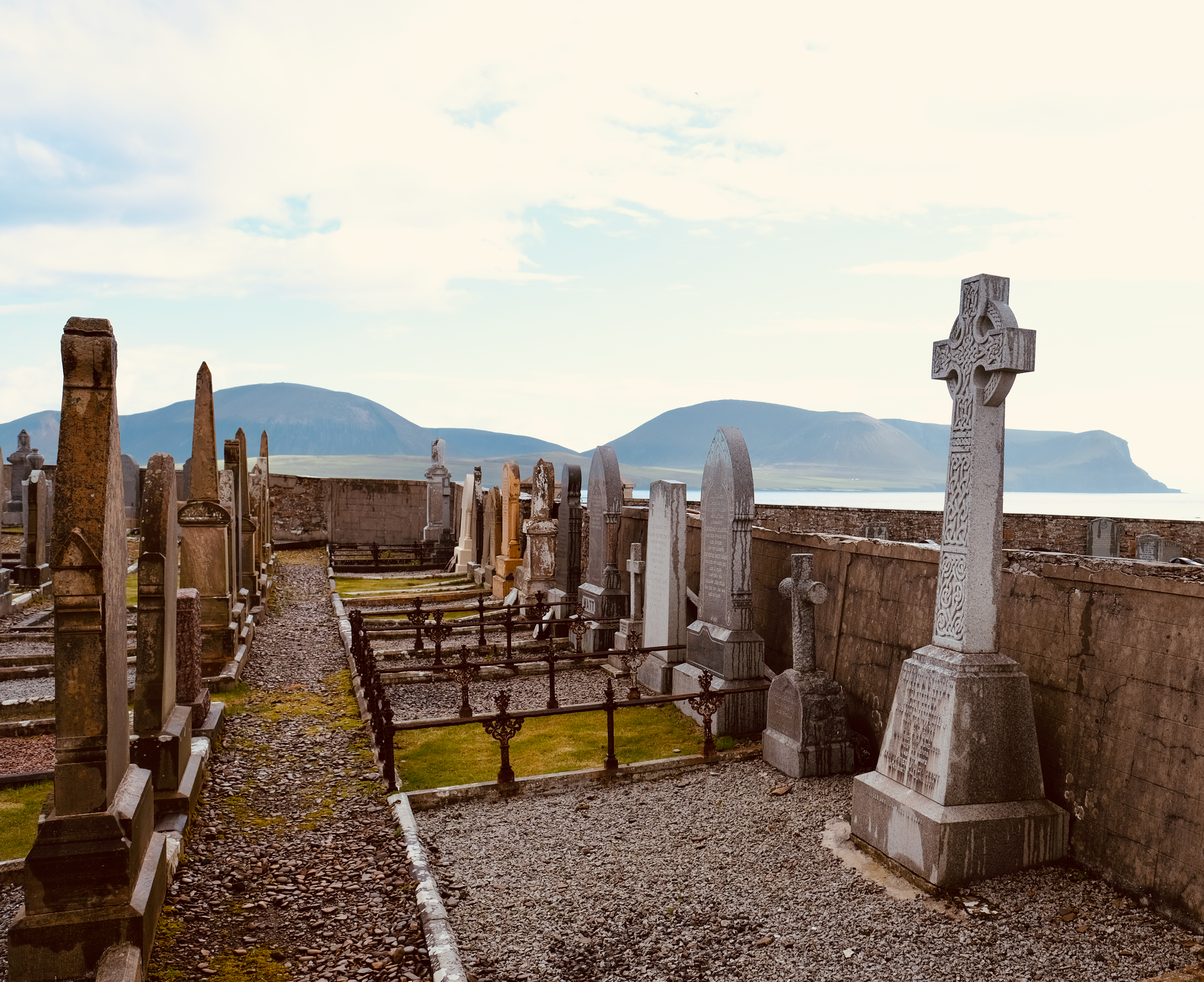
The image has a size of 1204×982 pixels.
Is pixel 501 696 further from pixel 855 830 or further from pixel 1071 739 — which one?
pixel 1071 739

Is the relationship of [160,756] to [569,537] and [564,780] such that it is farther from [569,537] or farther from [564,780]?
[569,537]

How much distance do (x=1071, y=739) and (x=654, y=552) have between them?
5.40 m

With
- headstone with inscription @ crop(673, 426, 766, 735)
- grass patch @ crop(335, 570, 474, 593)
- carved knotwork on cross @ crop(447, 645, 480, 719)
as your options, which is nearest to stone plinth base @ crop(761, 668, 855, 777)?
headstone with inscription @ crop(673, 426, 766, 735)

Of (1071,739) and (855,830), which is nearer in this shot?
(1071,739)

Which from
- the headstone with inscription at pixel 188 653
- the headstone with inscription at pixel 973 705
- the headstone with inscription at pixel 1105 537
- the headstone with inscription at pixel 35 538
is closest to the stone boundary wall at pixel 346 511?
the headstone with inscription at pixel 35 538

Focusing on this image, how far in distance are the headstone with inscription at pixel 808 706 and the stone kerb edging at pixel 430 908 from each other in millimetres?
3138

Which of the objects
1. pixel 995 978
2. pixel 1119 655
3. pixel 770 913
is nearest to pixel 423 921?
pixel 770 913

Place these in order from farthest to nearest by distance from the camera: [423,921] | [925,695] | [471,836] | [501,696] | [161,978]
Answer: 1. [501,696]
2. [471,836]
3. [925,695]
4. [423,921]
5. [161,978]

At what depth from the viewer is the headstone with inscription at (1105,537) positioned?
49.3 ft

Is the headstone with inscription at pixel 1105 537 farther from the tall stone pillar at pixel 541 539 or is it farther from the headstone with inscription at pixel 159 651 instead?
the headstone with inscription at pixel 159 651

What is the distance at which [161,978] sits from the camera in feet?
12.9

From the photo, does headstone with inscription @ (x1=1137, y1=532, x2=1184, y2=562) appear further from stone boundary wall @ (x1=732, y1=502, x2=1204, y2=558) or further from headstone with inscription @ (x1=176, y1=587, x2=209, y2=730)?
headstone with inscription @ (x1=176, y1=587, x2=209, y2=730)

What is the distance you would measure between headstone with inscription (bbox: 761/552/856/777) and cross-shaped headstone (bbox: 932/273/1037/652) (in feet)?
5.16

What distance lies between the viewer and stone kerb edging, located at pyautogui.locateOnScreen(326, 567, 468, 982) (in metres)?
3.98
